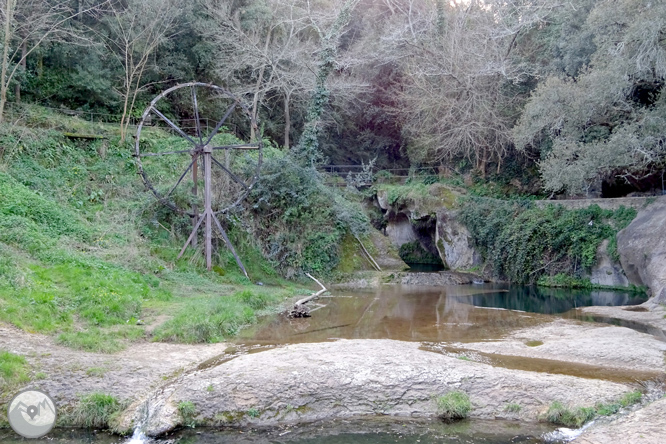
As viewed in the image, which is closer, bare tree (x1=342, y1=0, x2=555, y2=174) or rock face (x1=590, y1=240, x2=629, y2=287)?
rock face (x1=590, y1=240, x2=629, y2=287)

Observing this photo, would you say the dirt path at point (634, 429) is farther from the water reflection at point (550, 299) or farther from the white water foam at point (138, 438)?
the water reflection at point (550, 299)

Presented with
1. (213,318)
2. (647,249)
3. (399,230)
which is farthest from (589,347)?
(399,230)

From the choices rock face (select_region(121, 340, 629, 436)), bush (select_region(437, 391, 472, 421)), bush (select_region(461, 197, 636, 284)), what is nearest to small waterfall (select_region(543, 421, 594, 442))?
rock face (select_region(121, 340, 629, 436))

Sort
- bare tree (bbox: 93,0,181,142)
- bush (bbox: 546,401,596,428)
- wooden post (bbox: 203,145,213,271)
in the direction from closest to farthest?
1. bush (bbox: 546,401,596,428)
2. wooden post (bbox: 203,145,213,271)
3. bare tree (bbox: 93,0,181,142)

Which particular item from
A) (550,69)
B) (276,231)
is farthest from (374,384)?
(550,69)

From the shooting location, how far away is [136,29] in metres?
25.5

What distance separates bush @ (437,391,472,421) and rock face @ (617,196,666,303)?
9.95 meters

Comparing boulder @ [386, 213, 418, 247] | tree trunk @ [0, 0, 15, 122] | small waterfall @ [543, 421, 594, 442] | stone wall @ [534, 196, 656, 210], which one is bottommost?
small waterfall @ [543, 421, 594, 442]

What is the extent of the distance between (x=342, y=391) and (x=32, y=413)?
14.1 feet

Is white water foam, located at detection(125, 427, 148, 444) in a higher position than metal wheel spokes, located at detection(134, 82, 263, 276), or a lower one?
lower

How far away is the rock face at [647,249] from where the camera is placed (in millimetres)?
16219

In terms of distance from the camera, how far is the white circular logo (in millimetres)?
7254

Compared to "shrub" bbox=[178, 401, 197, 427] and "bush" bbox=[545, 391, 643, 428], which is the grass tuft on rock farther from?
"bush" bbox=[545, 391, 643, 428]

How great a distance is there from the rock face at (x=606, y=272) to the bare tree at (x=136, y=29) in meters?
20.3
